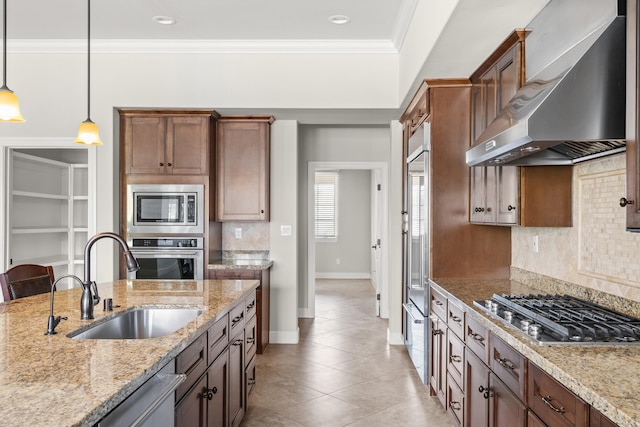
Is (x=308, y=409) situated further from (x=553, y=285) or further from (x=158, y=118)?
(x=158, y=118)

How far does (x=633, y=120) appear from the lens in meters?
1.49

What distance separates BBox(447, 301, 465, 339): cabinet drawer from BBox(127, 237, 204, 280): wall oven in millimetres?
2515

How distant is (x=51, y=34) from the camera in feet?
13.9

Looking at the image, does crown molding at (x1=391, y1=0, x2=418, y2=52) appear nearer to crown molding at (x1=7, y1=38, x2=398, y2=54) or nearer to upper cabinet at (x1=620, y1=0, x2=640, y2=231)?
crown molding at (x1=7, y1=38, x2=398, y2=54)

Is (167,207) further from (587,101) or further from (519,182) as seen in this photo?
(587,101)

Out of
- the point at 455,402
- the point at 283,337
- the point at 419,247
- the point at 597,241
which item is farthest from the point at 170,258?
the point at 597,241

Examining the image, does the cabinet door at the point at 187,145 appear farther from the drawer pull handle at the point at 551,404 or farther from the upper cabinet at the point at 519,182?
the drawer pull handle at the point at 551,404

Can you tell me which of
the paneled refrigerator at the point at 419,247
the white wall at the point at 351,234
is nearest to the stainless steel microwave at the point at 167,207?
the paneled refrigerator at the point at 419,247

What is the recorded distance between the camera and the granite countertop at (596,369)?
1.14 meters

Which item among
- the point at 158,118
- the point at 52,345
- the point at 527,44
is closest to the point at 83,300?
the point at 52,345

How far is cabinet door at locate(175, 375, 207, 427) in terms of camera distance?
5.69 ft

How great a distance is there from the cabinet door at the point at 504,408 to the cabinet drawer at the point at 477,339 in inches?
4.9

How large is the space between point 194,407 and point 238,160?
3.13 m

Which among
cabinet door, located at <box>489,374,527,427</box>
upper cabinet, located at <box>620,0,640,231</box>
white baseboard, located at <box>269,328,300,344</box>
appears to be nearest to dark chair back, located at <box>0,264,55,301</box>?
white baseboard, located at <box>269,328,300,344</box>
